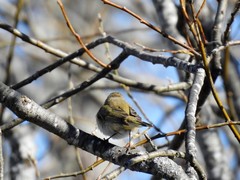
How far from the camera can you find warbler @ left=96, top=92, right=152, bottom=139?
279 centimetres

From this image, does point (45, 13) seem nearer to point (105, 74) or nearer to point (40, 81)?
point (40, 81)

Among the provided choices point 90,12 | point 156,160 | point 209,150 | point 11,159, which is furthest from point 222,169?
point 90,12

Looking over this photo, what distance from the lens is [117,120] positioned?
9.53ft

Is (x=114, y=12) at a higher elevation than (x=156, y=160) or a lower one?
higher

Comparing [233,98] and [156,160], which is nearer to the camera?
[156,160]

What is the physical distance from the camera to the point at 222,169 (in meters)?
3.90

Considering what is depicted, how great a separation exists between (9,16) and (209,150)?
6.02 m

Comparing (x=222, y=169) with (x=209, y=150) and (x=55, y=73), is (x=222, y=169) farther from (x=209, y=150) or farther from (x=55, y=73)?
(x=55, y=73)

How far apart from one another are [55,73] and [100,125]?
660 cm

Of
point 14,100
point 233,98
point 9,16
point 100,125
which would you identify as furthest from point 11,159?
point 9,16

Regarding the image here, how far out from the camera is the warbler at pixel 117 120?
279cm

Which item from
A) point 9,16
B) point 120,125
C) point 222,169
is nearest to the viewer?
point 120,125

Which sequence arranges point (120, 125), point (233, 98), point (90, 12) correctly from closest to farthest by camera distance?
point (120, 125) → point (233, 98) → point (90, 12)

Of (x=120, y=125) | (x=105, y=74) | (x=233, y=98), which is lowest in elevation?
(x=120, y=125)
